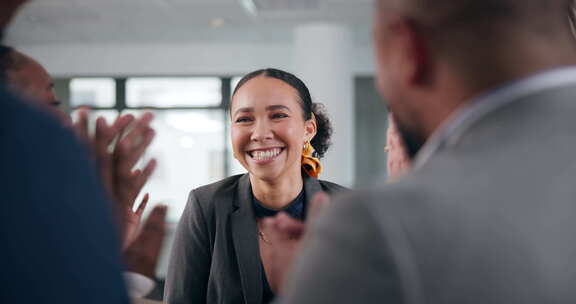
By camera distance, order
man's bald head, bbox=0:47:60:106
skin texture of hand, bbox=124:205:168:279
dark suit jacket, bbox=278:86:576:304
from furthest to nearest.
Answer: man's bald head, bbox=0:47:60:106
skin texture of hand, bbox=124:205:168:279
dark suit jacket, bbox=278:86:576:304

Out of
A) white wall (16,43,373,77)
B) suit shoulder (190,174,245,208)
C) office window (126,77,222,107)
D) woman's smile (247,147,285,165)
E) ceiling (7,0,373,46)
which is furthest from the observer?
office window (126,77,222,107)

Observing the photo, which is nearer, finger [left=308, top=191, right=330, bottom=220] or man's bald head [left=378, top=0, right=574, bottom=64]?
man's bald head [left=378, top=0, right=574, bottom=64]

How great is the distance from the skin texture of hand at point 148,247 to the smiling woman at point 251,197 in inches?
34.9

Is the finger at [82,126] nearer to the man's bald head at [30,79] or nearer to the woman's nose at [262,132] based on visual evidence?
the man's bald head at [30,79]

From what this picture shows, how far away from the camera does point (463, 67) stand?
2.08ft

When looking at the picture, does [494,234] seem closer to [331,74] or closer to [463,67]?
[463,67]

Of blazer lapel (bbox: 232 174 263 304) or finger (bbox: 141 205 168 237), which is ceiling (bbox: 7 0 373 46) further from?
finger (bbox: 141 205 168 237)

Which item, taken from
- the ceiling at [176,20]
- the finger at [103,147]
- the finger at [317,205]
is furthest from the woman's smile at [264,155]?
the ceiling at [176,20]

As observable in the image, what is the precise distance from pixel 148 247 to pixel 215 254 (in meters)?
0.94

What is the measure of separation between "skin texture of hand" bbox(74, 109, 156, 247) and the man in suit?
0.42m

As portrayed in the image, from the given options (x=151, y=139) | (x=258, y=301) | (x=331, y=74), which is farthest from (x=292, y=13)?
(x=151, y=139)

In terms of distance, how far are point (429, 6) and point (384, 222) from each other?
0.25 meters

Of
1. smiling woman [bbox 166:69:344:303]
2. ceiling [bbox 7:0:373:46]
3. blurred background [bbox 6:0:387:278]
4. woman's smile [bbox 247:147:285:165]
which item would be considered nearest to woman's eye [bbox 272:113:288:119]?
smiling woman [bbox 166:69:344:303]

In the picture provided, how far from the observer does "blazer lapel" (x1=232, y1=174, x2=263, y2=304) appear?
1.73 m
